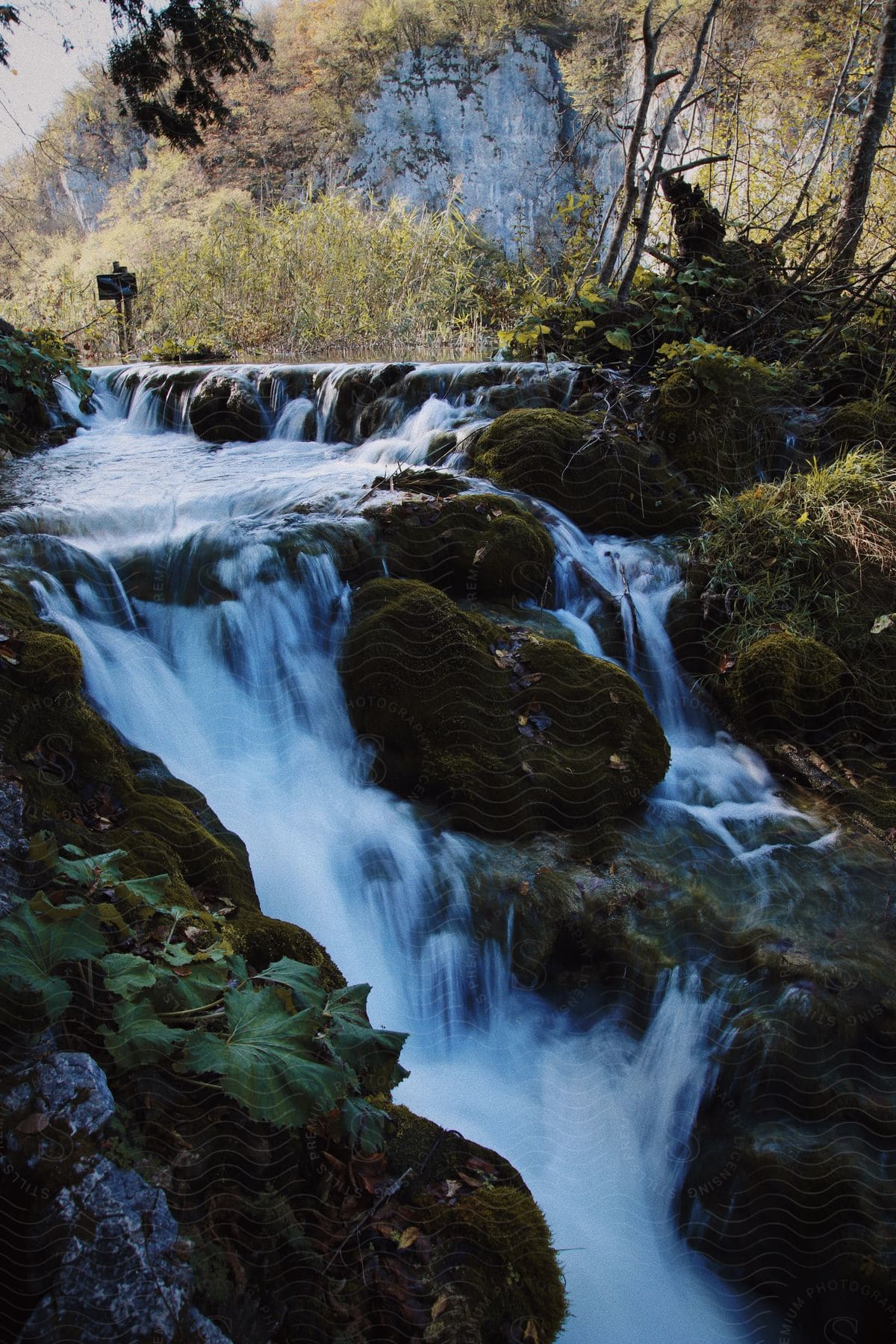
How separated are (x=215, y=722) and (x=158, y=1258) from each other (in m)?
2.53

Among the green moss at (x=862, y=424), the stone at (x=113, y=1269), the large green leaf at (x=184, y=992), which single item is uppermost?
the green moss at (x=862, y=424)

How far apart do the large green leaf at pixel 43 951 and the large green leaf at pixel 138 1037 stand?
114mm

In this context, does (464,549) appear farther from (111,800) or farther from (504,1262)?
(504,1262)

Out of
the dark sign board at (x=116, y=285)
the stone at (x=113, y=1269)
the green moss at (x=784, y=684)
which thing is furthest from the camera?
the dark sign board at (x=116, y=285)

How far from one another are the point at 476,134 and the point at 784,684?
107ft

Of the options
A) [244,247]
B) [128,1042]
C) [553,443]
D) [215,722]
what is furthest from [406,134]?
[128,1042]

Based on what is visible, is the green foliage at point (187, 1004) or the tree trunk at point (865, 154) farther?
the tree trunk at point (865, 154)

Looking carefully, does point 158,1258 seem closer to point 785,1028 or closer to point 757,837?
point 785,1028

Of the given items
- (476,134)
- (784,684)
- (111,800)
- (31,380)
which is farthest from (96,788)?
(476,134)

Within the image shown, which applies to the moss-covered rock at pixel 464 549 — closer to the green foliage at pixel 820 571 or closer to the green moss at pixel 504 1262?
the green foliage at pixel 820 571

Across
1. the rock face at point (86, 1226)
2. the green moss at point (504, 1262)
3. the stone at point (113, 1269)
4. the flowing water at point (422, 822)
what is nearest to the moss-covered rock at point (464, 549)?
the flowing water at point (422, 822)

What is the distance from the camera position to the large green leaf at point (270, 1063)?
1.52 meters

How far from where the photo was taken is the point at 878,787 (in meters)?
3.82

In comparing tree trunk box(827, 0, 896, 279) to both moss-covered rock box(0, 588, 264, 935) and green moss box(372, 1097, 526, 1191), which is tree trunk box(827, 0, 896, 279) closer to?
moss-covered rock box(0, 588, 264, 935)
